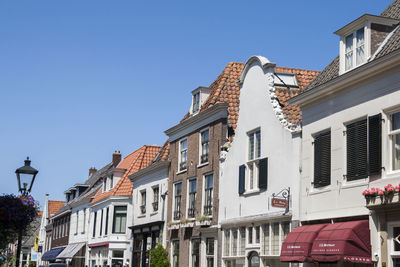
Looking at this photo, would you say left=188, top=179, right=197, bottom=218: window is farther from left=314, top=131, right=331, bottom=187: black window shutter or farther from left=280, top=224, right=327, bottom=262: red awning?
left=314, top=131, right=331, bottom=187: black window shutter

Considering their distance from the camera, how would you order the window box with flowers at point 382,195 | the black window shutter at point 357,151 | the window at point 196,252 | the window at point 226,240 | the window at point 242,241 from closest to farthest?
the window box with flowers at point 382,195
the black window shutter at point 357,151
the window at point 242,241
the window at point 226,240
the window at point 196,252

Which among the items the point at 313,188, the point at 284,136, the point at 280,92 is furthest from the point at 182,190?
the point at 313,188

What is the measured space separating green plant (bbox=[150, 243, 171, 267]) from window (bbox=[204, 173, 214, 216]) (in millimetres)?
4553

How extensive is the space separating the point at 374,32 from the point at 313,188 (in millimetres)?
5410

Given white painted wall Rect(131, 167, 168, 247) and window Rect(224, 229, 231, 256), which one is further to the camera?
white painted wall Rect(131, 167, 168, 247)

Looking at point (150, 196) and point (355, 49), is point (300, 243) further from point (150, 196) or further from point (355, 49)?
point (150, 196)

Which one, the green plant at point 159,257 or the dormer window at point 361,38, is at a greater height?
the dormer window at point 361,38

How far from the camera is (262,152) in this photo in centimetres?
2497

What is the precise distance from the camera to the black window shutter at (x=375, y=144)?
17502 millimetres

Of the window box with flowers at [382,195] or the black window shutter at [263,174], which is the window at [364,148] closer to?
the window box with flowers at [382,195]

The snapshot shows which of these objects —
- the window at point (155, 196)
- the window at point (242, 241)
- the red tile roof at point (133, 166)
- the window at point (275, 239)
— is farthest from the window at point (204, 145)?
the red tile roof at point (133, 166)

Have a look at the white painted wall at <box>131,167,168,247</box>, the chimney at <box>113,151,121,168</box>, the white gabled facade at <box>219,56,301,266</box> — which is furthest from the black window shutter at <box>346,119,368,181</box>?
the chimney at <box>113,151,121,168</box>

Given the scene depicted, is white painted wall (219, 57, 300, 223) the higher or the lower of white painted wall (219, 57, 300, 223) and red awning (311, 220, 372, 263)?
the higher

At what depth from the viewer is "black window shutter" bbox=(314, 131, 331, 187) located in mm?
20078
